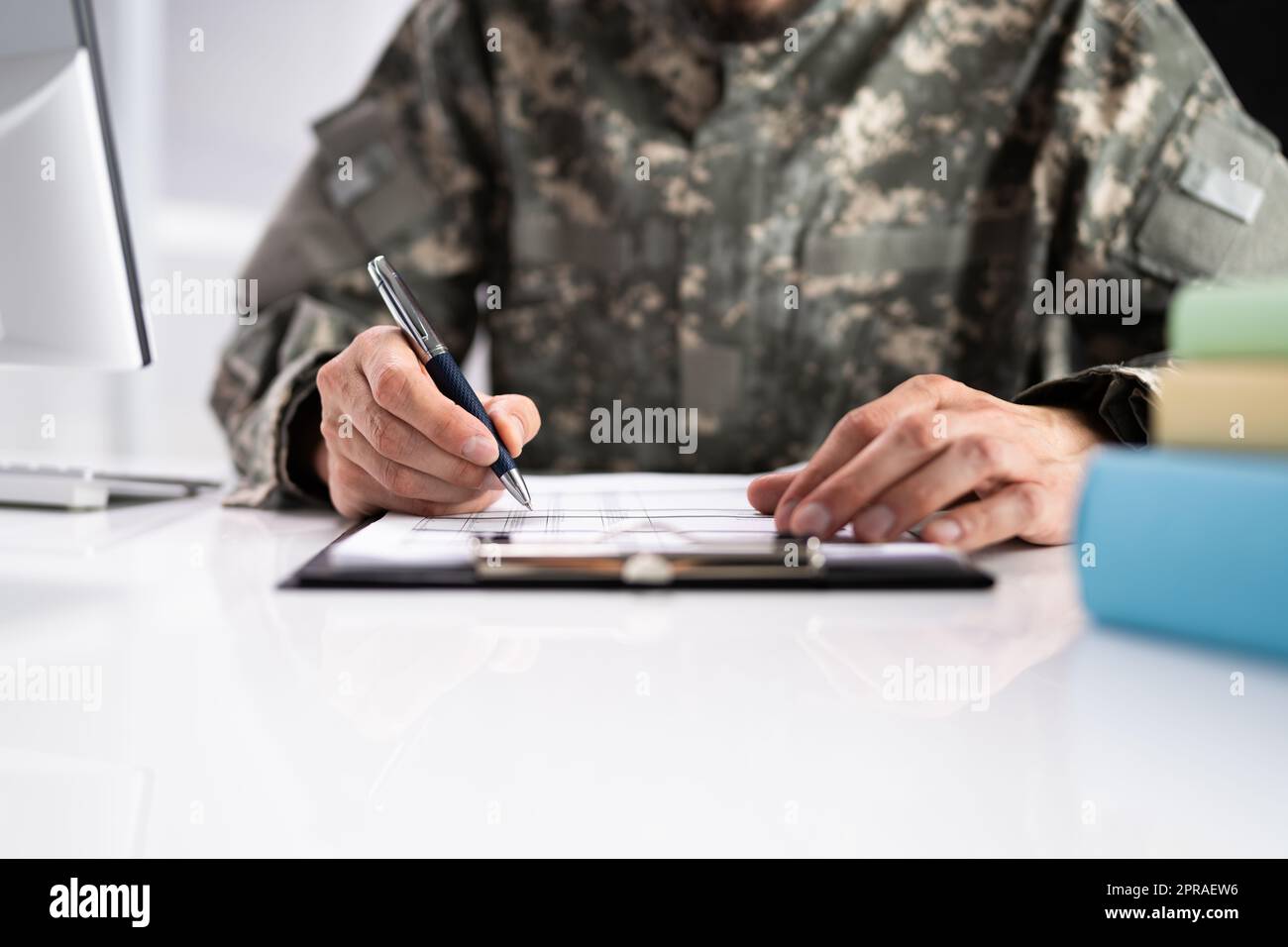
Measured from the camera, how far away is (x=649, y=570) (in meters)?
0.49

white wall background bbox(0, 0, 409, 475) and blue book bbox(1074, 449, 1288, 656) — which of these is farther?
white wall background bbox(0, 0, 409, 475)

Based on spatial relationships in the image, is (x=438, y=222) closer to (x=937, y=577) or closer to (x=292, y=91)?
(x=937, y=577)

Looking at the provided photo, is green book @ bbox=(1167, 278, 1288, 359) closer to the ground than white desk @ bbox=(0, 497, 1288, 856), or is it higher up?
higher up

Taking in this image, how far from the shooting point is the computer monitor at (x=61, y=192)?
0.81 m

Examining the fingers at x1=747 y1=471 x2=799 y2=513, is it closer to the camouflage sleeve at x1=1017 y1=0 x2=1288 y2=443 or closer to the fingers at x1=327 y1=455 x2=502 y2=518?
the fingers at x1=327 y1=455 x2=502 y2=518

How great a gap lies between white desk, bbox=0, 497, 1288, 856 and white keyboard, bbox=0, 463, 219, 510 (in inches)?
14.7

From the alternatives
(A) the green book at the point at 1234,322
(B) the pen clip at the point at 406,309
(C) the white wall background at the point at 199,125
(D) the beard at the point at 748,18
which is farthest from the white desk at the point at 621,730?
(C) the white wall background at the point at 199,125

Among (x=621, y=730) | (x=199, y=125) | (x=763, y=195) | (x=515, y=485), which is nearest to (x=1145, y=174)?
(x=763, y=195)

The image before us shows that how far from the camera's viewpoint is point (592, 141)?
132cm

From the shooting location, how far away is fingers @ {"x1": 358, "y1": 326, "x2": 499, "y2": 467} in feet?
2.20

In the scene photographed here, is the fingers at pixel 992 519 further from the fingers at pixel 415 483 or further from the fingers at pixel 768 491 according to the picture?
the fingers at pixel 415 483

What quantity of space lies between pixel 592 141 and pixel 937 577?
0.98m

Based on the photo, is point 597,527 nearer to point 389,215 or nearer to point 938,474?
point 938,474

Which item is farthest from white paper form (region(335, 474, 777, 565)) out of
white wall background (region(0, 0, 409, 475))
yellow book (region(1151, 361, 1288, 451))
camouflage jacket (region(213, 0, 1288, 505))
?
white wall background (region(0, 0, 409, 475))
